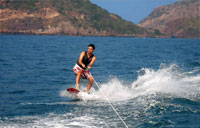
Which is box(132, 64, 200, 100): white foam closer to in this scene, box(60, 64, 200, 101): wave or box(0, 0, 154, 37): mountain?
box(60, 64, 200, 101): wave

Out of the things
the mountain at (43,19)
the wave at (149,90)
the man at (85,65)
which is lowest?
the wave at (149,90)

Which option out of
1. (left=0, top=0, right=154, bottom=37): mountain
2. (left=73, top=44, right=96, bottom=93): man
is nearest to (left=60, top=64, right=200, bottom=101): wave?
(left=73, top=44, right=96, bottom=93): man

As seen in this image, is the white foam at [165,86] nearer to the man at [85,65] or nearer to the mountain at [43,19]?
the man at [85,65]

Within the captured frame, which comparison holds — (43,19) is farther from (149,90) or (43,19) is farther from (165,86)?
(149,90)

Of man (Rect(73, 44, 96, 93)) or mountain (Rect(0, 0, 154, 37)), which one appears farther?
mountain (Rect(0, 0, 154, 37))

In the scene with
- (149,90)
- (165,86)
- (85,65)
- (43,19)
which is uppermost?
(43,19)

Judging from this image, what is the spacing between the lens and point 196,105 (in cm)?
1034

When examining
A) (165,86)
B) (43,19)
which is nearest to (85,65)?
(165,86)

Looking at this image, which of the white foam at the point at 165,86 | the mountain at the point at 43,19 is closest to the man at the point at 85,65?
the white foam at the point at 165,86

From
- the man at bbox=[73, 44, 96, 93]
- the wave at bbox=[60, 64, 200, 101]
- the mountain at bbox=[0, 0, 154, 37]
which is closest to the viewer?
the wave at bbox=[60, 64, 200, 101]

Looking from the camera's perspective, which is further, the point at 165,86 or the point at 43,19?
the point at 43,19

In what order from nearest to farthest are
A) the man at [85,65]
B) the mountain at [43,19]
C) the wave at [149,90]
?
the wave at [149,90] < the man at [85,65] < the mountain at [43,19]

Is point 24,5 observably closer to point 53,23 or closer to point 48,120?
point 53,23

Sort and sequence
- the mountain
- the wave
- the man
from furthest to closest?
the mountain, the man, the wave
